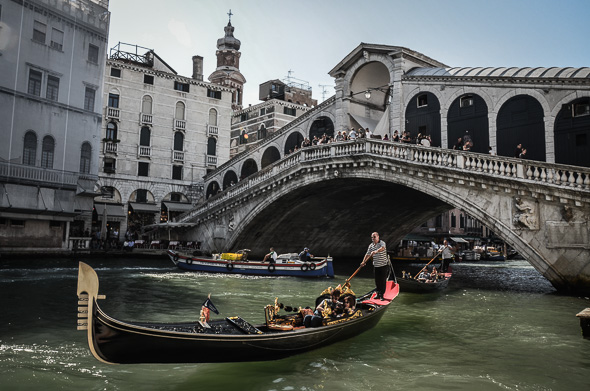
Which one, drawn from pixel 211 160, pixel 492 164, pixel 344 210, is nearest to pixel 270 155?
pixel 344 210

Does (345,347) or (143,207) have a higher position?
(143,207)

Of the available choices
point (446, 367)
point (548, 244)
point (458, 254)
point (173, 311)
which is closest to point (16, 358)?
point (173, 311)

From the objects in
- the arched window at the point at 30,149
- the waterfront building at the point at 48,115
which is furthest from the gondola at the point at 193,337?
the arched window at the point at 30,149

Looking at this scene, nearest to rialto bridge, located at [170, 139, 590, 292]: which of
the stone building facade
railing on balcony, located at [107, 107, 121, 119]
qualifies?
railing on balcony, located at [107, 107, 121, 119]

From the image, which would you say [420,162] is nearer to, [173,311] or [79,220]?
[173,311]

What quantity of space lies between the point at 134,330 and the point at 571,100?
16.6m

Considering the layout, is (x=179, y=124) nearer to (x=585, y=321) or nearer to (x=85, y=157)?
(x=85, y=157)

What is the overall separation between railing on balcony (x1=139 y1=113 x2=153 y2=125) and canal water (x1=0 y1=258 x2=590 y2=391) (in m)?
19.8

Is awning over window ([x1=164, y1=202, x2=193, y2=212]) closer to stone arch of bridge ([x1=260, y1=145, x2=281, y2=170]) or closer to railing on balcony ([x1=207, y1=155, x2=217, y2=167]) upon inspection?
railing on balcony ([x1=207, y1=155, x2=217, y2=167])

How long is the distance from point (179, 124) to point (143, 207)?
701 centimetres

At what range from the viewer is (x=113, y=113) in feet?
104

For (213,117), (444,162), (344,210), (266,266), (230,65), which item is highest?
(230,65)

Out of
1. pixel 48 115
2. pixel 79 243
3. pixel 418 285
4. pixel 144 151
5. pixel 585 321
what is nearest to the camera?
pixel 585 321

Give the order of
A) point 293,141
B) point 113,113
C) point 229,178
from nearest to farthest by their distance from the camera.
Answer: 1. point 293,141
2. point 113,113
3. point 229,178
